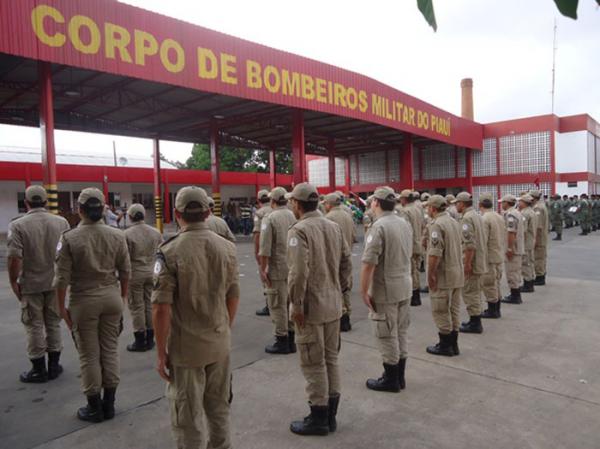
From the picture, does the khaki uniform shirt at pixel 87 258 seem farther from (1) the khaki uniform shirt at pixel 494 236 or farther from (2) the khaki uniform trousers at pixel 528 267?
(2) the khaki uniform trousers at pixel 528 267

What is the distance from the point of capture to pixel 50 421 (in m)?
3.22

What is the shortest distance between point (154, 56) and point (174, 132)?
36.5 ft

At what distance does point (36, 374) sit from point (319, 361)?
115 inches

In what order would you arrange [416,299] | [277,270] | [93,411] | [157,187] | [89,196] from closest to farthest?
1. [93,411]
2. [89,196]
3. [277,270]
4. [416,299]
5. [157,187]

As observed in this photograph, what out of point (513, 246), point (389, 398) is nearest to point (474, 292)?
point (513, 246)

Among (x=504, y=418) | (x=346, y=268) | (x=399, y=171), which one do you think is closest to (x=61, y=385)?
(x=346, y=268)

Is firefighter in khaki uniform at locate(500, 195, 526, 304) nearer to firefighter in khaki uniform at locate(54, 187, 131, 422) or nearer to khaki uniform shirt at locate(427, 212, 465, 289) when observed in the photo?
khaki uniform shirt at locate(427, 212, 465, 289)

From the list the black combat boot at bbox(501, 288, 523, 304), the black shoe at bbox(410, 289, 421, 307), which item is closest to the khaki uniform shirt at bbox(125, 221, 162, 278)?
the black shoe at bbox(410, 289, 421, 307)

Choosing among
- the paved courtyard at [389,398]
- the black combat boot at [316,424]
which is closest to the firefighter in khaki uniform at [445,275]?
the paved courtyard at [389,398]

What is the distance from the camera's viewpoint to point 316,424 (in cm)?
293

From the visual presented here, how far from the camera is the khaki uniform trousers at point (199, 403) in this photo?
2232 millimetres

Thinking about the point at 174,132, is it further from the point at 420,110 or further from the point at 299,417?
the point at 299,417

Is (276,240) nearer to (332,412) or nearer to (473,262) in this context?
(332,412)

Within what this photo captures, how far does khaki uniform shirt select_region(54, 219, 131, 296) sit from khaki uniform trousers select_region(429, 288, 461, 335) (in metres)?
3.13
